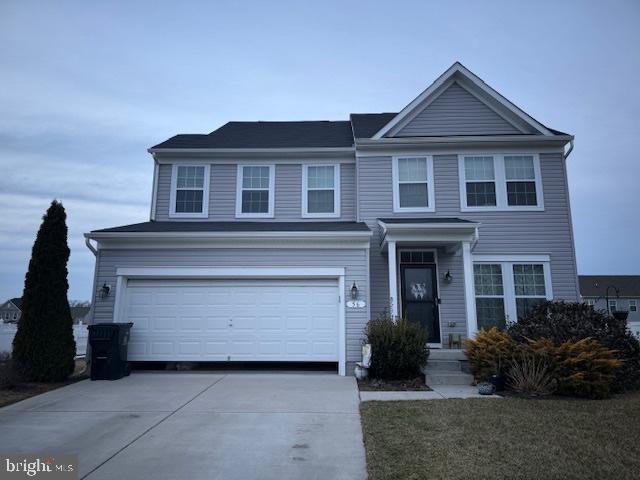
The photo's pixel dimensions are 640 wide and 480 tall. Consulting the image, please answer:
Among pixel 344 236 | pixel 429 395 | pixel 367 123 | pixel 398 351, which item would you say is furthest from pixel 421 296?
pixel 367 123

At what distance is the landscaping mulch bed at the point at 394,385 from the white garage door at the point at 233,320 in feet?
5.46

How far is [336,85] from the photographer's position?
1972 cm

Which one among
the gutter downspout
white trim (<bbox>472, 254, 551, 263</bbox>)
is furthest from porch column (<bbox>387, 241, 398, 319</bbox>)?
the gutter downspout

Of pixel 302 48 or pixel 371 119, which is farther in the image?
pixel 302 48

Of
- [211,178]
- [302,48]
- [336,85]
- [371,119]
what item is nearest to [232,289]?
[211,178]

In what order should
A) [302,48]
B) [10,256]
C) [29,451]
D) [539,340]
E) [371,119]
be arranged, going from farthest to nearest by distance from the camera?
[10,256]
[302,48]
[371,119]
[539,340]
[29,451]

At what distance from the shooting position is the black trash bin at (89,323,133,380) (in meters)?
9.08

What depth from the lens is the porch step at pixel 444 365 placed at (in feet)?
30.6

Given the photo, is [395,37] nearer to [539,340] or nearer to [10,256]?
[539,340]

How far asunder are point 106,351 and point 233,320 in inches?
116

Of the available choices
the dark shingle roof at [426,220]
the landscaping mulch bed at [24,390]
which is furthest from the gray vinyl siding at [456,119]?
the landscaping mulch bed at [24,390]

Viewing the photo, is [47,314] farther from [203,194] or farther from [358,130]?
[358,130]

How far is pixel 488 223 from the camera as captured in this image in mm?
11555

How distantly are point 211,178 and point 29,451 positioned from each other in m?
9.22
